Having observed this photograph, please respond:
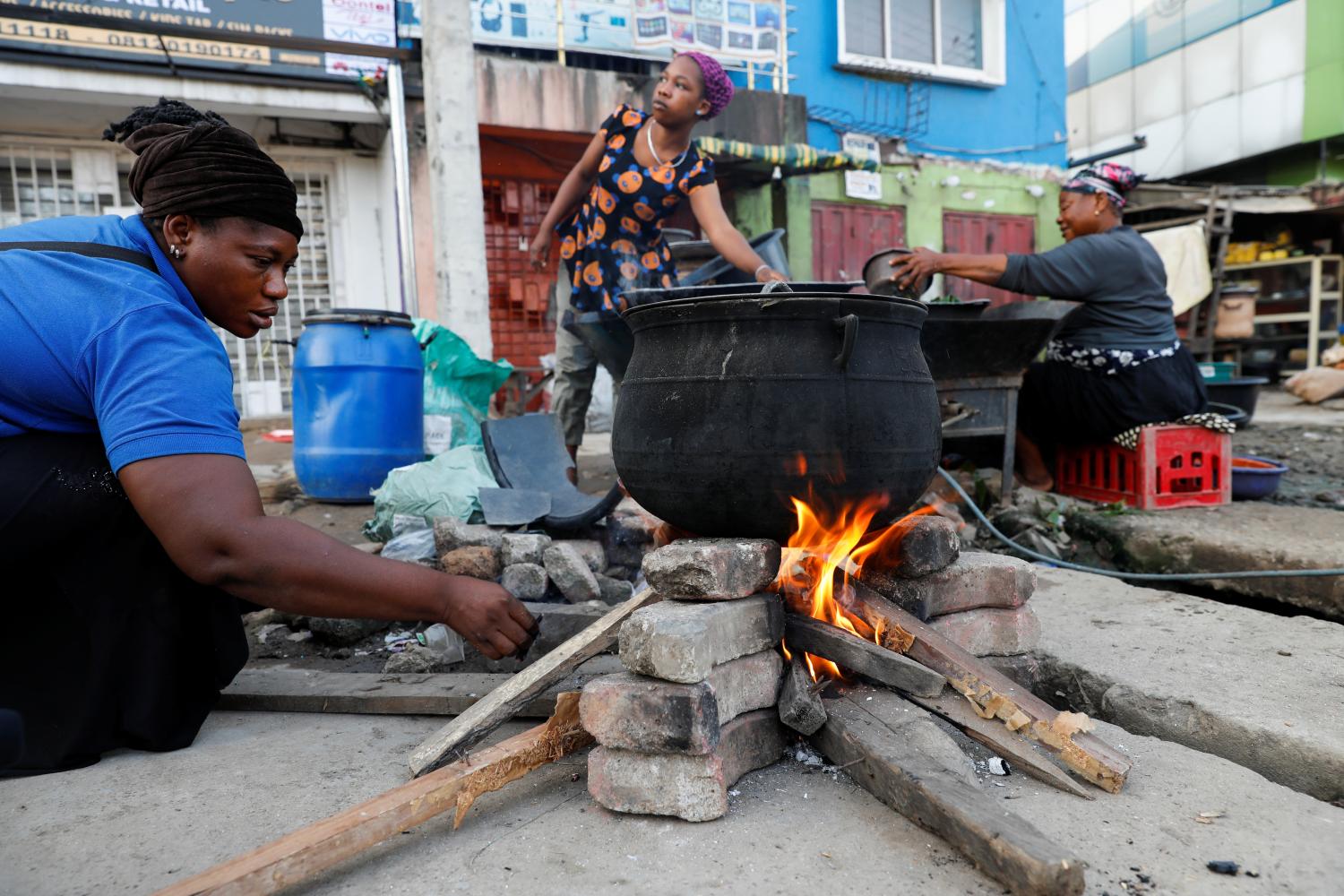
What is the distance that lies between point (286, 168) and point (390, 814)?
8.80m

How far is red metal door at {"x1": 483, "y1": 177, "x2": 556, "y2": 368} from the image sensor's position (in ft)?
31.1

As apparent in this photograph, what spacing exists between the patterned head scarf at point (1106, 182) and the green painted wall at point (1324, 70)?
10779 millimetres

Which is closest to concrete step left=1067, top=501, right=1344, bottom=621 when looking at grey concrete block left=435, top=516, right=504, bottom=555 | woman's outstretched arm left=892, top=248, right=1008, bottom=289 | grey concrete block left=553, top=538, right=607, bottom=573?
woman's outstretched arm left=892, top=248, right=1008, bottom=289

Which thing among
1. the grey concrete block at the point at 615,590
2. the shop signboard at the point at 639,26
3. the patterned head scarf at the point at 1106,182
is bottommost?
the grey concrete block at the point at 615,590

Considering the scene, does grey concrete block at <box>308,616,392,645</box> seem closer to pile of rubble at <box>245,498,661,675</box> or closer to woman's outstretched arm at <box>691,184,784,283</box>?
pile of rubble at <box>245,498,661,675</box>

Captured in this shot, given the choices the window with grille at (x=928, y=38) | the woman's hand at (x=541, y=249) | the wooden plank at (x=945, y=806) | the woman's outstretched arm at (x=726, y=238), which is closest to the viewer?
Result: the wooden plank at (x=945, y=806)

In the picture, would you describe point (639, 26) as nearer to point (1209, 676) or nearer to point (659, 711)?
point (1209, 676)

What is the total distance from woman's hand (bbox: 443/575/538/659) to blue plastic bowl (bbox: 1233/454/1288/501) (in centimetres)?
405

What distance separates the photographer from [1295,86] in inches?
493

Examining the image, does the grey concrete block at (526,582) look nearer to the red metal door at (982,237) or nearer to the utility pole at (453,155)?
the utility pole at (453,155)

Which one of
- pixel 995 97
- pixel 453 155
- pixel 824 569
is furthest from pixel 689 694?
pixel 995 97

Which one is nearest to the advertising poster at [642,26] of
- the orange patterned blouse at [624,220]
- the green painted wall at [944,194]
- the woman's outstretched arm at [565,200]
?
the green painted wall at [944,194]

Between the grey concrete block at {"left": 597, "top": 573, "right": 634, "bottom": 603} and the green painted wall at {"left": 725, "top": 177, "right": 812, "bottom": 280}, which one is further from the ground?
the green painted wall at {"left": 725, "top": 177, "right": 812, "bottom": 280}

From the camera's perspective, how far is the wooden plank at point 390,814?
1.31 m
